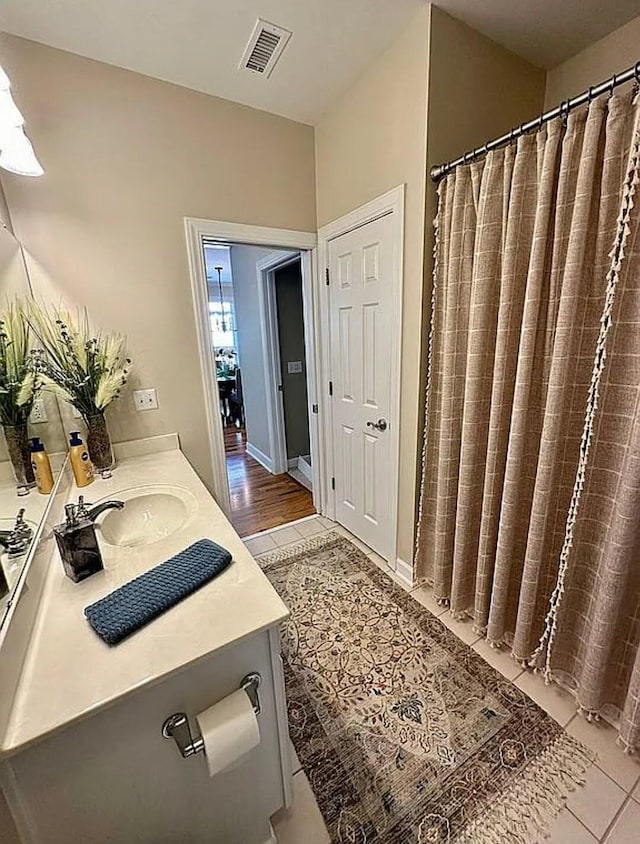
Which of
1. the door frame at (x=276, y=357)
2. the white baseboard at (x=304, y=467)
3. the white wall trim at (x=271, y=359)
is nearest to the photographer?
the door frame at (x=276, y=357)

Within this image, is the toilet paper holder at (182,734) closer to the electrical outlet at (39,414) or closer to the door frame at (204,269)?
the electrical outlet at (39,414)

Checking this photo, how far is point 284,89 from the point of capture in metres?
1.91

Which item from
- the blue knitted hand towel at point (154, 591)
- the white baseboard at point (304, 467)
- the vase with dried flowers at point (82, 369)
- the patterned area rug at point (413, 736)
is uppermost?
the vase with dried flowers at point (82, 369)

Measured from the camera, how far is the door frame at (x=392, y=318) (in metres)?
1.80

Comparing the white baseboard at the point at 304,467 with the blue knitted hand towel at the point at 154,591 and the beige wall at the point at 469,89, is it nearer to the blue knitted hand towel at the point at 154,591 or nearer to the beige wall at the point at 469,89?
the blue knitted hand towel at the point at 154,591

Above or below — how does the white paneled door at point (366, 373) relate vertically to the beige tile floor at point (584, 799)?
above

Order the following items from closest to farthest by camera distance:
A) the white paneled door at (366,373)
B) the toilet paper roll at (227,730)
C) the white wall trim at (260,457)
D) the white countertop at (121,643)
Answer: the white countertop at (121,643), the toilet paper roll at (227,730), the white paneled door at (366,373), the white wall trim at (260,457)

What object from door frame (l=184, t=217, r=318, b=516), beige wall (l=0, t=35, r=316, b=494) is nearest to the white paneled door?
door frame (l=184, t=217, r=318, b=516)

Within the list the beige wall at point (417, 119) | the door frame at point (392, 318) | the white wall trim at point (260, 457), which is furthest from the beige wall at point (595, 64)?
the white wall trim at point (260, 457)

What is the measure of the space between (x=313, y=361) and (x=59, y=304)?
1490 millimetres

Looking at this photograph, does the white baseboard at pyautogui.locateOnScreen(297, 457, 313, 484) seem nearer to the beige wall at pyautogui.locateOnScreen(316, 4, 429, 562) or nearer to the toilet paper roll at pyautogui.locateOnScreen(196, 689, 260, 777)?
the beige wall at pyautogui.locateOnScreen(316, 4, 429, 562)

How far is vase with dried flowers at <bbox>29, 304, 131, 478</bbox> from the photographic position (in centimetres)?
164

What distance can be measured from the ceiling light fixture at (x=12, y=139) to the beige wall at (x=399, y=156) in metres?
1.46

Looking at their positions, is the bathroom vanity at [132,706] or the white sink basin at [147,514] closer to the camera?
the bathroom vanity at [132,706]
